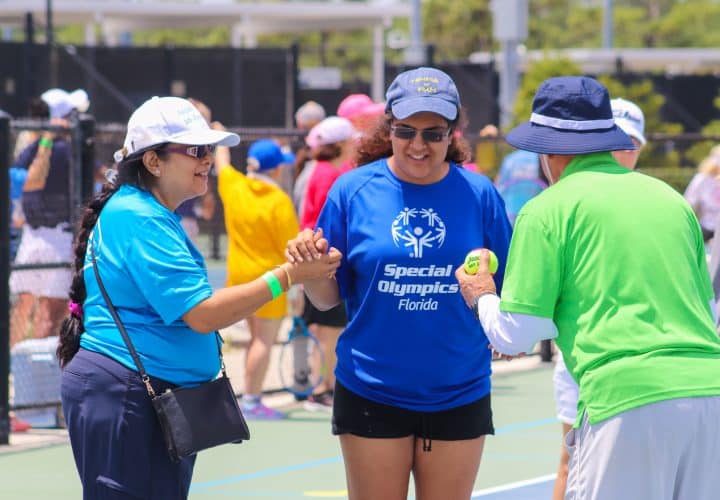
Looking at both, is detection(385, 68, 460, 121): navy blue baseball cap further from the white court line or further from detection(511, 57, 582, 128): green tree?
detection(511, 57, 582, 128): green tree

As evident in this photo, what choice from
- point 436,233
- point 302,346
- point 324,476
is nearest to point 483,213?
point 436,233

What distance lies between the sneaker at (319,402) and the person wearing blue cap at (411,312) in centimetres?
573

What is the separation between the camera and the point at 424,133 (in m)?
5.36

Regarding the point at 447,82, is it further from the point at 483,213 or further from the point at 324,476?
the point at 324,476

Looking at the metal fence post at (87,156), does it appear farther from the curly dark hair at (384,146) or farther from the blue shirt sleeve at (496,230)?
the blue shirt sleeve at (496,230)

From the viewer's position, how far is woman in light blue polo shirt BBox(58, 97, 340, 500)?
468cm

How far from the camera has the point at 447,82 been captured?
215 inches

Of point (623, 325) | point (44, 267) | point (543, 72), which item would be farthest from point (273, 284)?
point (543, 72)

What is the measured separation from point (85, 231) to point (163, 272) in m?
0.48

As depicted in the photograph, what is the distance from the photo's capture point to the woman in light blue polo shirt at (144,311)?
15.4 ft

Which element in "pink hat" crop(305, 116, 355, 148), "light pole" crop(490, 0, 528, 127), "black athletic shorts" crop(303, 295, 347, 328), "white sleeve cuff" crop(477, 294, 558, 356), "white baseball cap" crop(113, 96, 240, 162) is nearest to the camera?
"white sleeve cuff" crop(477, 294, 558, 356)

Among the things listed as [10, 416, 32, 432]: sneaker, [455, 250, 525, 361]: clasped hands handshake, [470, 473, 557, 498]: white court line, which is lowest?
[10, 416, 32, 432]: sneaker

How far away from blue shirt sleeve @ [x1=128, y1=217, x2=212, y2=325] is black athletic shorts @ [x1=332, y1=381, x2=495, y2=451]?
3.00 ft

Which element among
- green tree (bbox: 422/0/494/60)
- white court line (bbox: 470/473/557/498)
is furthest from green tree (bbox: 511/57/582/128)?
green tree (bbox: 422/0/494/60)
